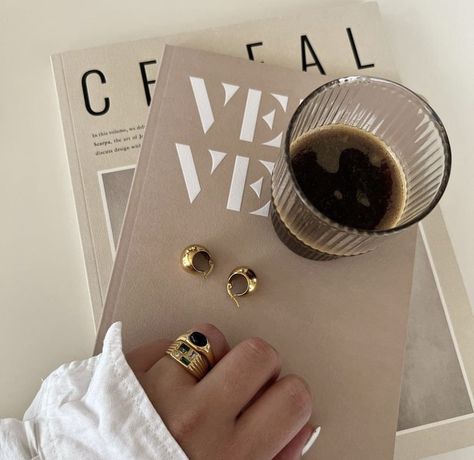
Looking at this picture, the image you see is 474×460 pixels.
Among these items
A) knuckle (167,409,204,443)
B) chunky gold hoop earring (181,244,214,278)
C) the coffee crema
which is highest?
the coffee crema

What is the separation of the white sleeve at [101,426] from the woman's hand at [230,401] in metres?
0.02

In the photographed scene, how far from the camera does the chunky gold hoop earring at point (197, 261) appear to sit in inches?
17.0

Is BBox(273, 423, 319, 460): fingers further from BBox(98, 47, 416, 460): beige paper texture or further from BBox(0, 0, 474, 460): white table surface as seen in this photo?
BBox(0, 0, 474, 460): white table surface

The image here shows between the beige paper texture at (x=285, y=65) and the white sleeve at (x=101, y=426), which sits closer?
the white sleeve at (x=101, y=426)

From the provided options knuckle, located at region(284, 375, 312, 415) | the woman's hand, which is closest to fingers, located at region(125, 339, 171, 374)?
the woman's hand

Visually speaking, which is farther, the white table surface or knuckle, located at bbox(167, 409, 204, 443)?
the white table surface

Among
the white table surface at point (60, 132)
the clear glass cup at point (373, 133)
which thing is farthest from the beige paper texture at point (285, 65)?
the clear glass cup at point (373, 133)

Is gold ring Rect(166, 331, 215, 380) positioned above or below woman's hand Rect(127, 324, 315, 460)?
above

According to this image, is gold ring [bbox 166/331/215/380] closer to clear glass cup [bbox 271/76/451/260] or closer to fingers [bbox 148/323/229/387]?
fingers [bbox 148/323/229/387]

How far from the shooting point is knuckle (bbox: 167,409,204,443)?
0.34 metres

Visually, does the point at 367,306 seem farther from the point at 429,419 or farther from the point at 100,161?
the point at 100,161

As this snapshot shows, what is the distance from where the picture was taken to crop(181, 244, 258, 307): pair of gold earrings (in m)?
0.43

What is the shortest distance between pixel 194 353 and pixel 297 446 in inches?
4.5

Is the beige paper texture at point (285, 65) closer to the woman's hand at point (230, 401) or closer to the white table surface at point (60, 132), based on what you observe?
the white table surface at point (60, 132)
